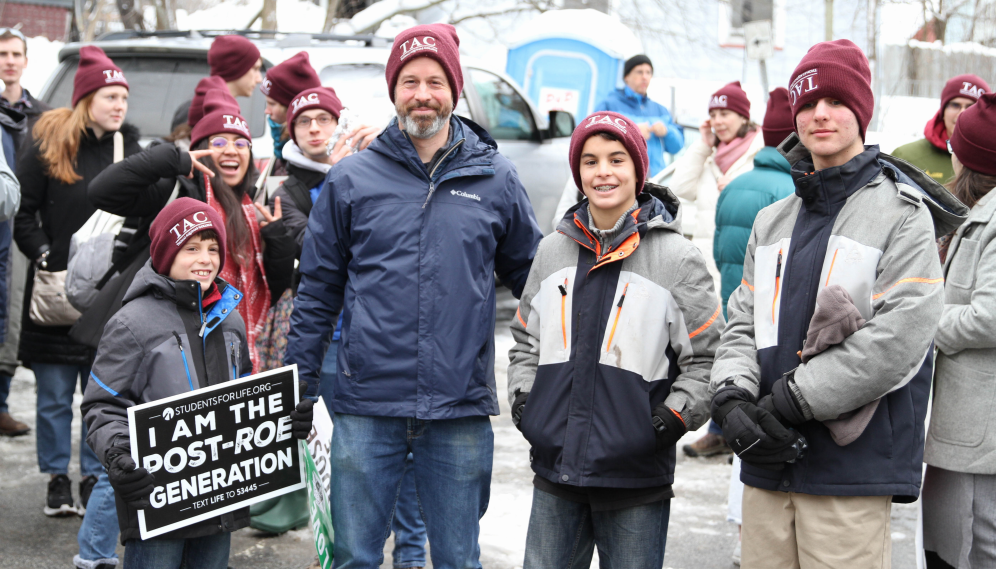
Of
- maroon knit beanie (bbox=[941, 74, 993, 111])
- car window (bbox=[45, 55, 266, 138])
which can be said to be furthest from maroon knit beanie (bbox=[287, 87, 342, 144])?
maroon knit beanie (bbox=[941, 74, 993, 111])

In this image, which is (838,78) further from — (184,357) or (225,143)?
(225,143)

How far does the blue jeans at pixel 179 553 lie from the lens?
10.7 ft

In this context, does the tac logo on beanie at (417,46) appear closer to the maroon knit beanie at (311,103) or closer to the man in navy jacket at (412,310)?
the man in navy jacket at (412,310)

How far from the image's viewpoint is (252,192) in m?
4.55

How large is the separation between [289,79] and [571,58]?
927cm

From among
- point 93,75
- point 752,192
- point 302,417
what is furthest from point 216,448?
point 752,192

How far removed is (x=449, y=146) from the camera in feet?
11.3

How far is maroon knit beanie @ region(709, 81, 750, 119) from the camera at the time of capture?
604 centimetres

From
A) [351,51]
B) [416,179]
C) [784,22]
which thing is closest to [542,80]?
[351,51]

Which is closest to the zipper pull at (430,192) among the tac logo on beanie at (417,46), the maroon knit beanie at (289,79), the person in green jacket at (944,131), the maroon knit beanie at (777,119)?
the tac logo on beanie at (417,46)

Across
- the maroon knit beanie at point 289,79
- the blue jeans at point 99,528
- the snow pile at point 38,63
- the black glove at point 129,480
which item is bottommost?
the blue jeans at point 99,528

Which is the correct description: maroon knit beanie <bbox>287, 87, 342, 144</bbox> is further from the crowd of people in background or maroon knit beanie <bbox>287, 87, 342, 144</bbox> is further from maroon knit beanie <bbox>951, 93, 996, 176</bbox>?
maroon knit beanie <bbox>951, 93, 996, 176</bbox>

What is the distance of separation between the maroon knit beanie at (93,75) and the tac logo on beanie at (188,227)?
1597mm

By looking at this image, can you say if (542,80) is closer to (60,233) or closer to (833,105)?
(60,233)
